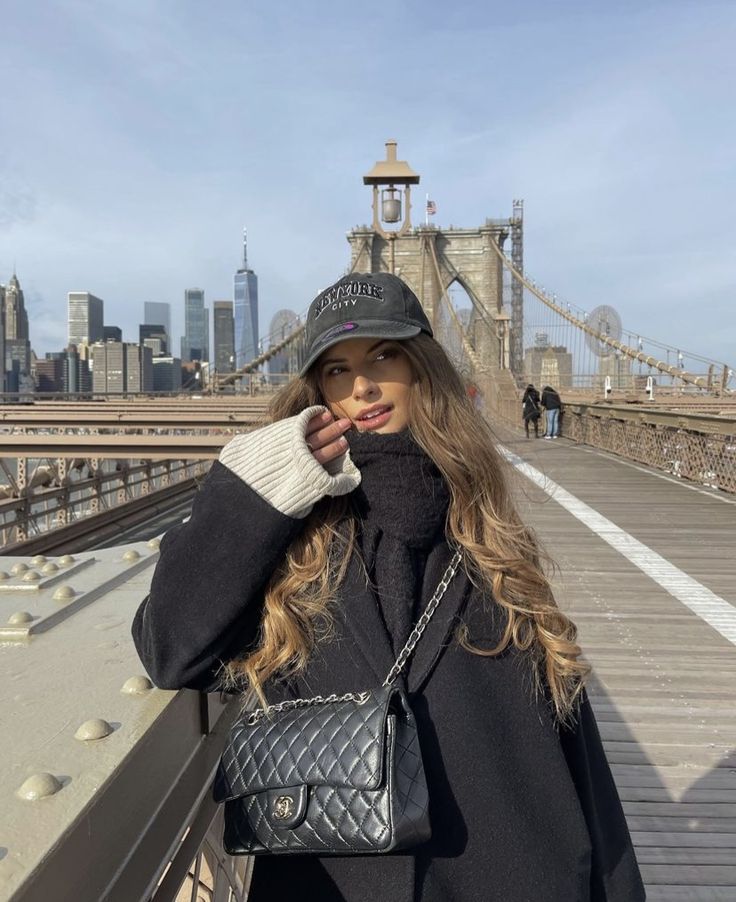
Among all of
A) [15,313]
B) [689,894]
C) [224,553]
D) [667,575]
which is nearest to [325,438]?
[224,553]

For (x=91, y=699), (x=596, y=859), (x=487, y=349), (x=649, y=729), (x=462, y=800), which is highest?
(x=487, y=349)

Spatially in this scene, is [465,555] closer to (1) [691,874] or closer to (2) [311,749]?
(2) [311,749]

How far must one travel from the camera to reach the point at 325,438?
45.5 inches

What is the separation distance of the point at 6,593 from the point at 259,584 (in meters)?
0.67

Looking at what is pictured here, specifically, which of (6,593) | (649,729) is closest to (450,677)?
(6,593)

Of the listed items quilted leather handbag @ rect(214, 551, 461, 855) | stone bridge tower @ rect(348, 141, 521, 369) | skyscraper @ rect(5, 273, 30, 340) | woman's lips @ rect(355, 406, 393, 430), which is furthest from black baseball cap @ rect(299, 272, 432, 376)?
skyscraper @ rect(5, 273, 30, 340)

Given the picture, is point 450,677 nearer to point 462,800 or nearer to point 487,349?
point 462,800

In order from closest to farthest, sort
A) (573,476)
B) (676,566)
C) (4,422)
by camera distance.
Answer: (676,566) < (4,422) < (573,476)

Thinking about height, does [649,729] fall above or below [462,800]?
below

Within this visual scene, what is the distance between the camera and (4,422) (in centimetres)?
834

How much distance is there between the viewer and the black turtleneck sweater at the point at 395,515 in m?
1.17

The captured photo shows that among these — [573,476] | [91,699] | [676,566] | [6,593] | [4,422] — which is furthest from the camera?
[573,476]

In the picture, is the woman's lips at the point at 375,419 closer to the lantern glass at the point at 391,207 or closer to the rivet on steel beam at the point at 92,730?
the rivet on steel beam at the point at 92,730

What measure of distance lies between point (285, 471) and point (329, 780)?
421 millimetres
